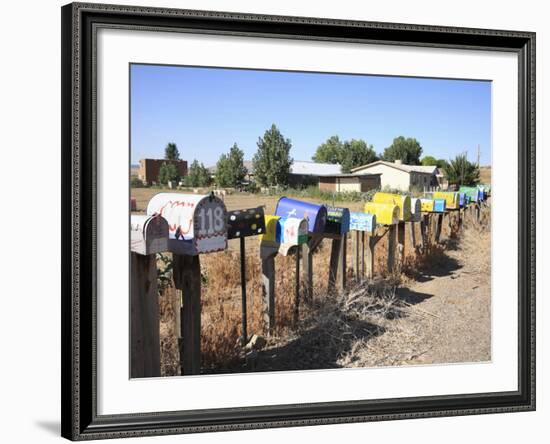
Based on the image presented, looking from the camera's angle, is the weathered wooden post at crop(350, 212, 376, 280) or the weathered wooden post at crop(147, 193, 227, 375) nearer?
the weathered wooden post at crop(147, 193, 227, 375)

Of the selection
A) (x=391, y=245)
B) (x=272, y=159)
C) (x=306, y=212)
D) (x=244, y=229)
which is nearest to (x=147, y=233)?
(x=244, y=229)

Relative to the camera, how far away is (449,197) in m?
4.89

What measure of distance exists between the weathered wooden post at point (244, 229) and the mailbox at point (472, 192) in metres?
1.17

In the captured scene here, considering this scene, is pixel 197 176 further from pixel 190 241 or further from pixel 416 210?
pixel 416 210

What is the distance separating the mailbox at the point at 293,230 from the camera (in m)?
4.64

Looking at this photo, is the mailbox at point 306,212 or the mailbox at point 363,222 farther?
the mailbox at point 363,222

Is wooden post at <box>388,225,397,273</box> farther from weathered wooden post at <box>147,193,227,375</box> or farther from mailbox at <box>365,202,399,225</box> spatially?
weathered wooden post at <box>147,193,227,375</box>

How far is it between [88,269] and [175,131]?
2.65 feet

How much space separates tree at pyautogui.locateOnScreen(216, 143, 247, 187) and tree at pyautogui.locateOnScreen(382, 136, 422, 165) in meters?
0.86

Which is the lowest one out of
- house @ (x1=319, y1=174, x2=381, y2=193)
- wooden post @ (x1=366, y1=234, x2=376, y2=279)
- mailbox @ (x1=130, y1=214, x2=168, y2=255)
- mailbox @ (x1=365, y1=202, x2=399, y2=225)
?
wooden post @ (x1=366, y1=234, x2=376, y2=279)

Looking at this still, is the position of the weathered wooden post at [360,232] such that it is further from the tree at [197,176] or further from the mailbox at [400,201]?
the tree at [197,176]

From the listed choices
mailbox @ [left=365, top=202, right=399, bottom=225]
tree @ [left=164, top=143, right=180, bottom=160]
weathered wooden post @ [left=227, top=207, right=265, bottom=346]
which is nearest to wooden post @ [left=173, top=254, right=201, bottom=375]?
weathered wooden post @ [left=227, top=207, right=265, bottom=346]

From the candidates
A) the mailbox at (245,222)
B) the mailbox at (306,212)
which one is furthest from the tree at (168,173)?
the mailbox at (306,212)

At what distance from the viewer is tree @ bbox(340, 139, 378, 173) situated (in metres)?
4.59
